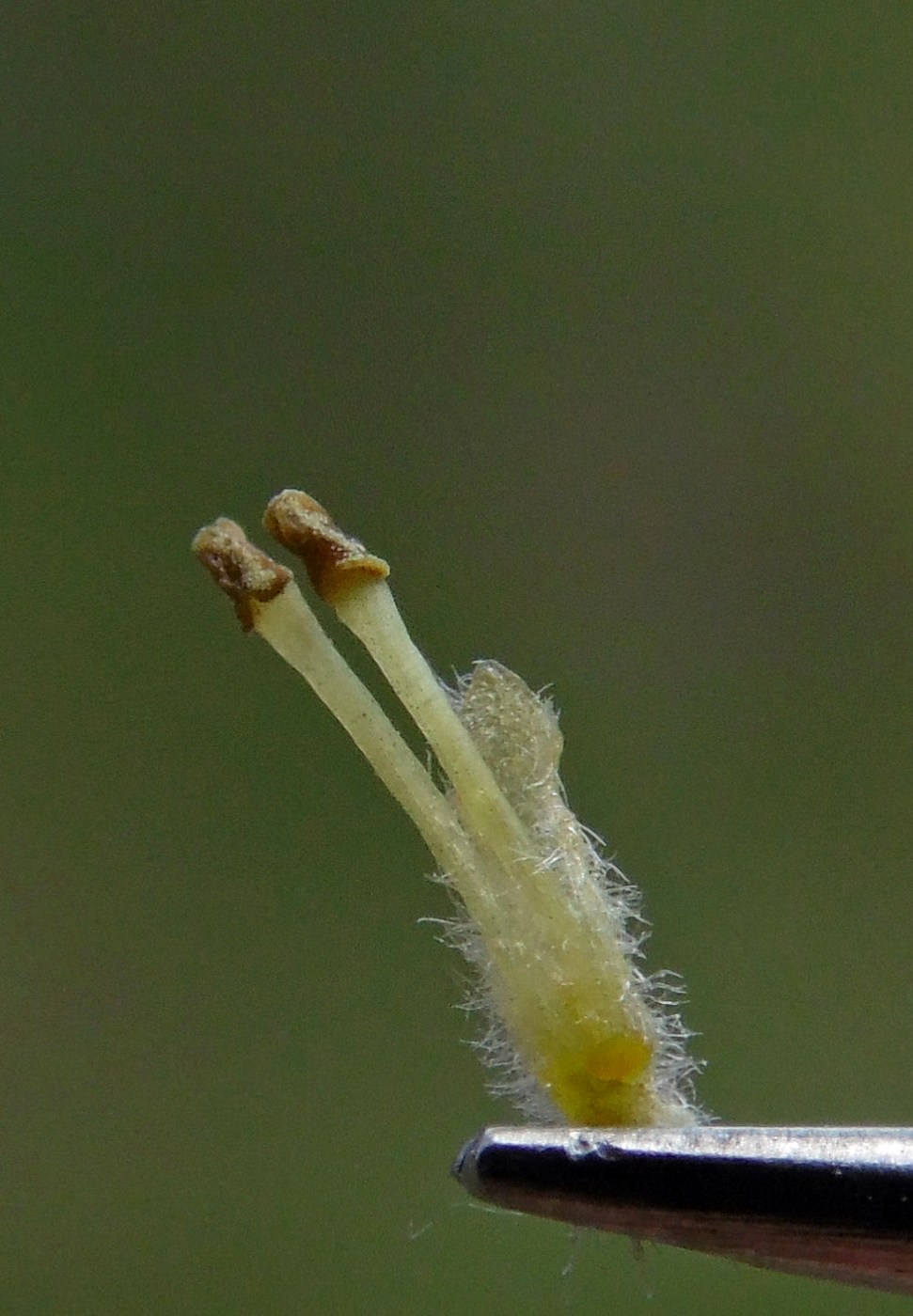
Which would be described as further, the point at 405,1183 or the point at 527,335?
the point at 527,335

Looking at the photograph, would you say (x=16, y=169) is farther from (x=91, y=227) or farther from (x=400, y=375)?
(x=400, y=375)

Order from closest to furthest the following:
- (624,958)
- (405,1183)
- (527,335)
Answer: (624,958) → (405,1183) → (527,335)

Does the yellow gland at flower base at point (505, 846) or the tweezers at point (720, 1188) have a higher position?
the yellow gland at flower base at point (505, 846)

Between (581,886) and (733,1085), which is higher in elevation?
(581,886)

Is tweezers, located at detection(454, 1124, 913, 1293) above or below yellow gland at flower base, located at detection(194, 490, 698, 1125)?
below

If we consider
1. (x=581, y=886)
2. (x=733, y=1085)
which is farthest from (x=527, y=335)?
(x=581, y=886)
